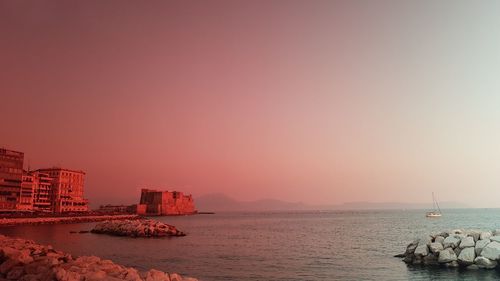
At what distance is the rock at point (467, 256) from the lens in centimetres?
2523

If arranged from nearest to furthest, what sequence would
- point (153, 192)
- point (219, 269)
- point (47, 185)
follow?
point (219, 269) < point (47, 185) < point (153, 192)

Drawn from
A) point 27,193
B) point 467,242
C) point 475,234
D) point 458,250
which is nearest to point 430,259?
point 458,250

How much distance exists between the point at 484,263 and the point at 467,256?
1042 millimetres

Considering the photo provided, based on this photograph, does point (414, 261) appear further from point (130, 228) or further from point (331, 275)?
point (130, 228)

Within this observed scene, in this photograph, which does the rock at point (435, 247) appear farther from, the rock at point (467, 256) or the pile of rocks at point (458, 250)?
the rock at point (467, 256)

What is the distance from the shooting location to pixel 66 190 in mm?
131250

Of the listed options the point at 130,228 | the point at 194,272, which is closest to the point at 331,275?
the point at 194,272

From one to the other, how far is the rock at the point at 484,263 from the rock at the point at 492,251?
0.93ft

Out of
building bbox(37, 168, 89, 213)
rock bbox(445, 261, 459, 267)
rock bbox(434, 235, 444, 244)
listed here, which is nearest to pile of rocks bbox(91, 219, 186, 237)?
rock bbox(434, 235, 444, 244)

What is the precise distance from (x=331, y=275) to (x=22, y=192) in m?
106

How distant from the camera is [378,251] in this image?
3709 centimetres

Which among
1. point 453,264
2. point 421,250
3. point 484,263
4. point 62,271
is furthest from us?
point 421,250

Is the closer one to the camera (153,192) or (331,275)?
(331,275)

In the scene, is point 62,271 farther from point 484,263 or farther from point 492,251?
point 492,251
